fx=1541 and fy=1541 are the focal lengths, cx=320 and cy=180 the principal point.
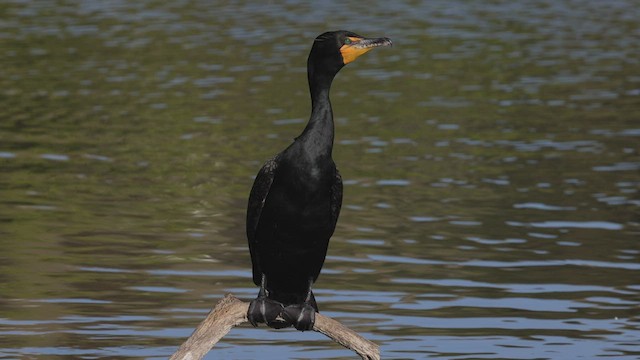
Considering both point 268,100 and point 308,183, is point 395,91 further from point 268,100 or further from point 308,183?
point 308,183

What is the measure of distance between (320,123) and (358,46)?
20.0 inches

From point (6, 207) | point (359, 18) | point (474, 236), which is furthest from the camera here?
point (359, 18)

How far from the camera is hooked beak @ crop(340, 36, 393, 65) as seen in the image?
29.7 feet

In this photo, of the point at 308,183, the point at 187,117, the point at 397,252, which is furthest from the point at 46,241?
the point at 187,117

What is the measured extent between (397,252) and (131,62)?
2154 cm

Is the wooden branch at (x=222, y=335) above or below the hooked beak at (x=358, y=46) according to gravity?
below

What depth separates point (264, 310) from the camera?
9.27m

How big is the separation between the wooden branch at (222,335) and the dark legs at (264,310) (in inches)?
12.3

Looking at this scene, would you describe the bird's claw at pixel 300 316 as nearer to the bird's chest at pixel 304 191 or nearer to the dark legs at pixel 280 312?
the dark legs at pixel 280 312

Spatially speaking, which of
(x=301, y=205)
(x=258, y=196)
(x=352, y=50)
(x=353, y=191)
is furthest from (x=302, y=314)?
(x=353, y=191)

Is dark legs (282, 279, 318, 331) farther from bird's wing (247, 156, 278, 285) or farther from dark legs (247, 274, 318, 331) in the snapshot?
bird's wing (247, 156, 278, 285)

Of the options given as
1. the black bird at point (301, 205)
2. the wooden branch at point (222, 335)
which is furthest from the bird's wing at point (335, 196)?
the wooden branch at point (222, 335)

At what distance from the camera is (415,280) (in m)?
15.2

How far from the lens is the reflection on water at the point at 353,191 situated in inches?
534
